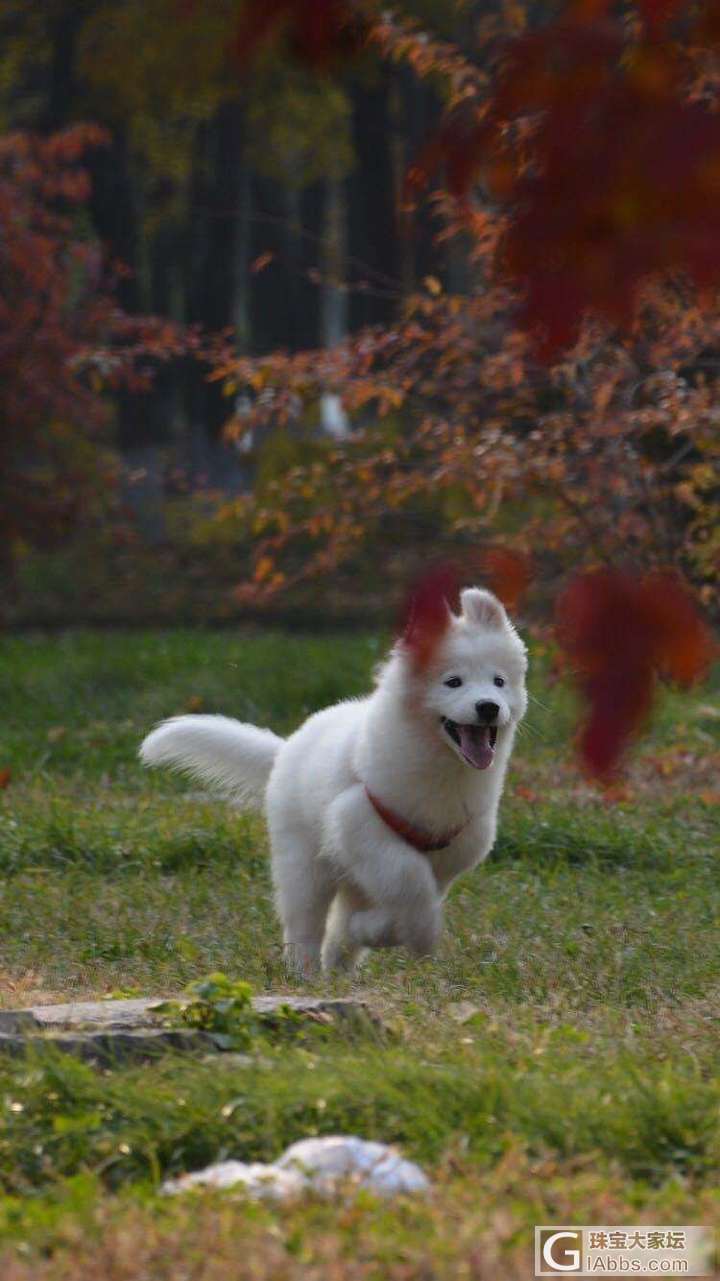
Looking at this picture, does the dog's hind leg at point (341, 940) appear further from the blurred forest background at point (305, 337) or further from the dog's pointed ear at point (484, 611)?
the blurred forest background at point (305, 337)

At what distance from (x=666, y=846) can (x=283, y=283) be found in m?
18.1

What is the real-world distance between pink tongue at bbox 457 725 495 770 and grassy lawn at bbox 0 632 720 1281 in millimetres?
606

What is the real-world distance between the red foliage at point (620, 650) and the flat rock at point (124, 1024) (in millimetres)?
1430

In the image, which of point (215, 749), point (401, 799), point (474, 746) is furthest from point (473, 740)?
point (215, 749)

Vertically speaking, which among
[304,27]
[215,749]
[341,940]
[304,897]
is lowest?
[341,940]

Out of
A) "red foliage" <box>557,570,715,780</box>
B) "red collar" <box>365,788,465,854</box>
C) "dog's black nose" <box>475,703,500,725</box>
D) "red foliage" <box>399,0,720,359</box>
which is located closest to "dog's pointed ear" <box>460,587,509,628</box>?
"dog's black nose" <box>475,703,500,725</box>

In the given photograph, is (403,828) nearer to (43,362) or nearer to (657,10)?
(657,10)

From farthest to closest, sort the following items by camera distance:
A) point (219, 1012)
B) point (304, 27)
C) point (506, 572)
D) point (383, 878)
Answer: point (383, 878)
point (219, 1012)
point (506, 572)
point (304, 27)

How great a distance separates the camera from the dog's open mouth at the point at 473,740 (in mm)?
5848

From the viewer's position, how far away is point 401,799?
5.95 m

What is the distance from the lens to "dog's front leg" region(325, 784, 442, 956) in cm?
586

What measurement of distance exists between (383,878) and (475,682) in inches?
25.6

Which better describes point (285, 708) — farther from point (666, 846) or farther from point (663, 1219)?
point (663, 1219)

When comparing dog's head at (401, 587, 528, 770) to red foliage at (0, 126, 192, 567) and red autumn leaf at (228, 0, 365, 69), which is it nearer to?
red autumn leaf at (228, 0, 365, 69)
